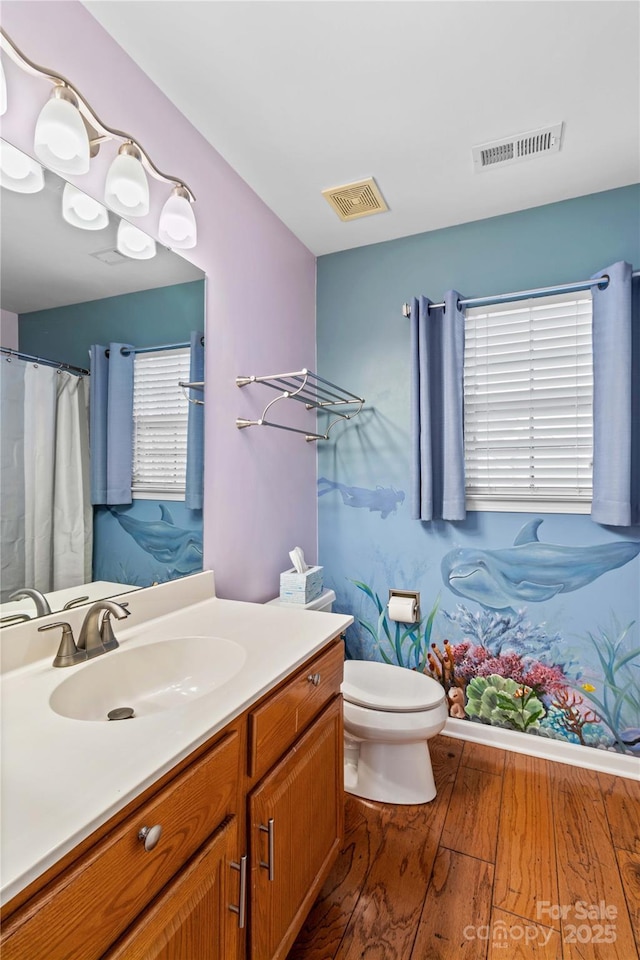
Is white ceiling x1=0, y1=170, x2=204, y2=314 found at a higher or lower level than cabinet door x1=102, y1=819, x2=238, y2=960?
higher

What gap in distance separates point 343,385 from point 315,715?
5.50ft

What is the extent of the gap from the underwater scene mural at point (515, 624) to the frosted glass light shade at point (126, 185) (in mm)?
1640

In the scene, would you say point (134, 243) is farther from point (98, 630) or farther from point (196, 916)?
point (196, 916)

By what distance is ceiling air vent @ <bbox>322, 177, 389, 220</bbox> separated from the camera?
6.39 ft

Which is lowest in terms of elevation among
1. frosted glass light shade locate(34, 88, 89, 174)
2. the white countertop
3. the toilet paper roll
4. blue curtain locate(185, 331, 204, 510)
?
the toilet paper roll

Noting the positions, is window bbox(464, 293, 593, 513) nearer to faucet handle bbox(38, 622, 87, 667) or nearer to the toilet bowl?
the toilet bowl

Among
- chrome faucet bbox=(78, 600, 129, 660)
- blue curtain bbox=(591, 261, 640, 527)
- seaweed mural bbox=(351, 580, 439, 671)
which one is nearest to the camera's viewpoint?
chrome faucet bbox=(78, 600, 129, 660)

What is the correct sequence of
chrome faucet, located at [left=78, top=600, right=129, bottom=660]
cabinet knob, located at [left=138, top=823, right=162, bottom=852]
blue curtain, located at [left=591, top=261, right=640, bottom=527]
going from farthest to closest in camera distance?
blue curtain, located at [left=591, top=261, right=640, bottom=527], chrome faucet, located at [left=78, top=600, right=129, bottom=660], cabinet knob, located at [left=138, top=823, right=162, bottom=852]

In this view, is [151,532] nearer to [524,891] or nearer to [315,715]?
[315,715]

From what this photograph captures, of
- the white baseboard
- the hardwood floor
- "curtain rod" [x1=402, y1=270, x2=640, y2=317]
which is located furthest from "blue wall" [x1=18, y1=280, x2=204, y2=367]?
the white baseboard

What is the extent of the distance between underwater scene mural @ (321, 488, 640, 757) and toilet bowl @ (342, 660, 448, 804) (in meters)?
0.42

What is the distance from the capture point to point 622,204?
1.95m

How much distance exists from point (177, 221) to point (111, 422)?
70cm

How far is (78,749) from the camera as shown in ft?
2.44
